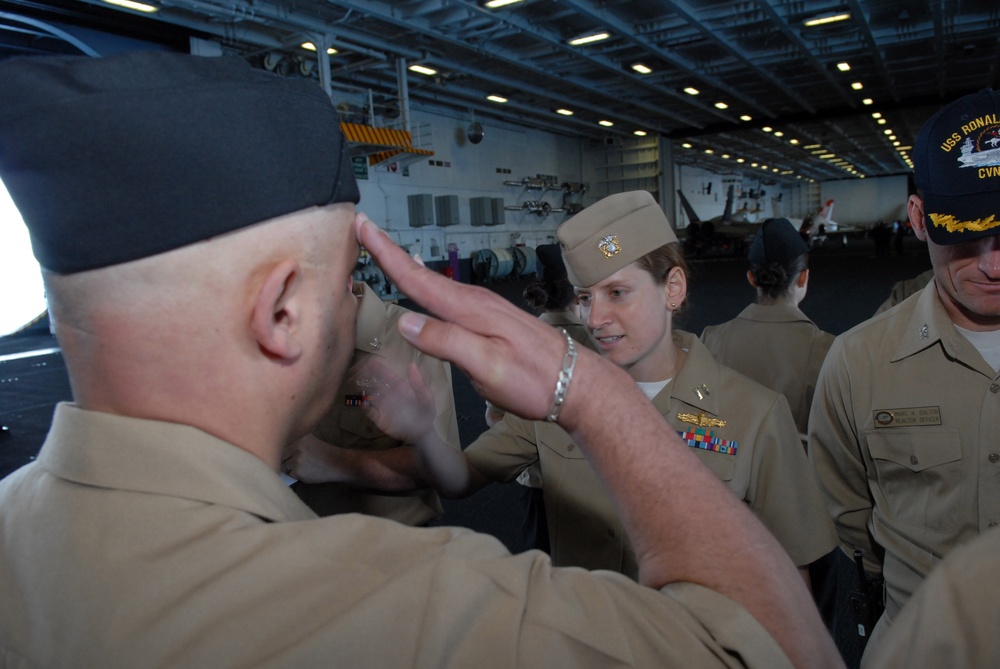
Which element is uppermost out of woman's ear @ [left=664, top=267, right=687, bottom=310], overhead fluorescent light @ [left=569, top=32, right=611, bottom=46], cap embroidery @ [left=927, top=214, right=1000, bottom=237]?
overhead fluorescent light @ [left=569, top=32, right=611, bottom=46]

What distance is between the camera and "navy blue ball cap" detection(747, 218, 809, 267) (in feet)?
11.2

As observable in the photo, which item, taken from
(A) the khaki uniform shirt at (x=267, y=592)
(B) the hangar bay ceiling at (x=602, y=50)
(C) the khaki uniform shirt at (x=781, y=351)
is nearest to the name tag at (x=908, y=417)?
(C) the khaki uniform shirt at (x=781, y=351)

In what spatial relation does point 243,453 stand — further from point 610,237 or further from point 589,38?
point 589,38

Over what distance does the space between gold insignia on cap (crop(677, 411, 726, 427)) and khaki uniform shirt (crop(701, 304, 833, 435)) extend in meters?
1.26

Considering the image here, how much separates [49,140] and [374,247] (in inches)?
14.4

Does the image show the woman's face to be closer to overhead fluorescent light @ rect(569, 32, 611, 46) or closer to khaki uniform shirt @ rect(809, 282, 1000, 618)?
khaki uniform shirt @ rect(809, 282, 1000, 618)

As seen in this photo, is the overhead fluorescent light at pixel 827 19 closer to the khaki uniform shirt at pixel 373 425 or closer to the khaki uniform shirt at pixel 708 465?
the khaki uniform shirt at pixel 708 465

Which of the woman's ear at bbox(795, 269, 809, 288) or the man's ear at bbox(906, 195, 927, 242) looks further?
the woman's ear at bbox(795, 269, 809, 288)

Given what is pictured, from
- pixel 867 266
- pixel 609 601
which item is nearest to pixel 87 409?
pixel 609 601

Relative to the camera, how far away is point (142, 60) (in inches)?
Result: 30.0

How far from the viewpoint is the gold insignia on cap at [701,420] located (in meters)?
2.03

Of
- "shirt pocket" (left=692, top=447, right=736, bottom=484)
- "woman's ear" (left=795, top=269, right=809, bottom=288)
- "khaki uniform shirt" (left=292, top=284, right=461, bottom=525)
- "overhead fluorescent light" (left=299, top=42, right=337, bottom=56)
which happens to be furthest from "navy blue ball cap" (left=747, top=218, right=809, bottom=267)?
"overhead fluorescent light" (left=299, top=42, right=337, bottom=56)

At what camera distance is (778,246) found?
3430 millimetres

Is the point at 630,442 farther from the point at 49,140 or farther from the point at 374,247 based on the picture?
the point at 49,140
